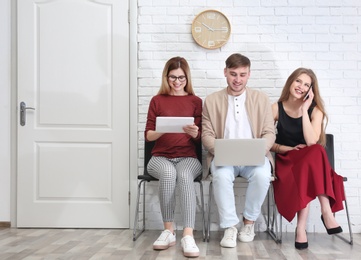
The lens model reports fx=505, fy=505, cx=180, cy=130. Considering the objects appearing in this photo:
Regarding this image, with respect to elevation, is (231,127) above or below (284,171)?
above

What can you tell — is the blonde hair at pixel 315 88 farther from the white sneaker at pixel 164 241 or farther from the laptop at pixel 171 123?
the white sneaker at pixel 164 241

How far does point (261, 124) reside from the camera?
3.49 metres

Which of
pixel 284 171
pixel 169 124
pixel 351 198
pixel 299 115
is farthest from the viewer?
pixel 351 198

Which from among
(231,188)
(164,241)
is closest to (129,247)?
(164,241)

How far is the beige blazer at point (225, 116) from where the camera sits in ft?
11.4

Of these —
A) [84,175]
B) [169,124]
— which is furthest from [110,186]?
[169,124]

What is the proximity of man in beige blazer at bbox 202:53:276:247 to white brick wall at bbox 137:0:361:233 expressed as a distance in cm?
37

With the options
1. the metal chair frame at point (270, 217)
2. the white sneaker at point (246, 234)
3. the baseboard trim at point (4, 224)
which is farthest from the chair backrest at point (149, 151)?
the baseboard trim at point (4, 224)

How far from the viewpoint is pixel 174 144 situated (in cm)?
355

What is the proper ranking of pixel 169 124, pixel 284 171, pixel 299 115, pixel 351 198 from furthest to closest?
1. pixel 351 198
2. pixel 299 115
3. pixel 284 171
4. pixel 169 124

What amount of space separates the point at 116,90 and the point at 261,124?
1181 mm

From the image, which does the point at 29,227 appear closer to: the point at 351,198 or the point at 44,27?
the point at 44,27

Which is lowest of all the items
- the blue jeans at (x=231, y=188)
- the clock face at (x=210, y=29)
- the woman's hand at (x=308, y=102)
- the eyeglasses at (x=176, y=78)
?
the blue jeans at (x=231, y=188)

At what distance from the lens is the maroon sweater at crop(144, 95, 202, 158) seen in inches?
140
